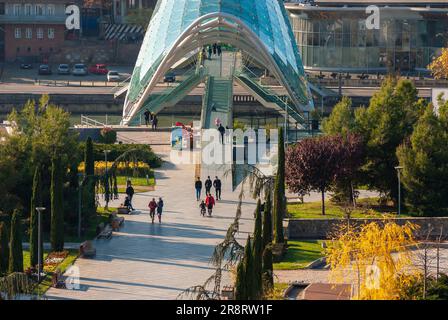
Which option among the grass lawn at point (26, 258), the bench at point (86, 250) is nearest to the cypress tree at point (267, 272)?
the bench at point (86, 250)

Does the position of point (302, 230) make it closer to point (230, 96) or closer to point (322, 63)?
point (230, 96)

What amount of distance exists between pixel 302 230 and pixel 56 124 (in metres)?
7.85

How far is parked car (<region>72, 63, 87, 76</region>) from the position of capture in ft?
292

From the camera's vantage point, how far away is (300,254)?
43625 mm

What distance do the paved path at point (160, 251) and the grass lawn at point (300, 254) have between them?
1.50 m

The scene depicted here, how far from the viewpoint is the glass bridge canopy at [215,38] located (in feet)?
225

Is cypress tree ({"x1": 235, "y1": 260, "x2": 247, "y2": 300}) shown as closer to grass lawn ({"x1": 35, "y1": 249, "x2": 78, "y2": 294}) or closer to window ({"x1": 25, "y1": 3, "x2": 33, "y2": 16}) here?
grass lawn ({"x1": 35, "y1": 249, "x2": 78, "y2": 294})

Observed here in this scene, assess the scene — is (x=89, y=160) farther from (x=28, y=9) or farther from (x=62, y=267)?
(x=28, y=9)

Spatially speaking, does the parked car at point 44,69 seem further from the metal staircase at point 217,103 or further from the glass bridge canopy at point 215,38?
the metal staircase at point 217,103

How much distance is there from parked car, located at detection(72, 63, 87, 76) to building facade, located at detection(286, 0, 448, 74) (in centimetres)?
1088

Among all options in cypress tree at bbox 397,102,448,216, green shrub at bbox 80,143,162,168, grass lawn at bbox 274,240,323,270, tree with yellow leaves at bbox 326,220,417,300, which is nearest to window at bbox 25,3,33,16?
green shrub at bbox 80,143,162,168

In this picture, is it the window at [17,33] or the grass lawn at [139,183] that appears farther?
the window at [17,33]

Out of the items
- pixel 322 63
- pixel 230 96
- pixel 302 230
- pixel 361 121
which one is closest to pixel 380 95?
pixel 361 121

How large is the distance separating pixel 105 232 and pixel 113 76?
136 feet
